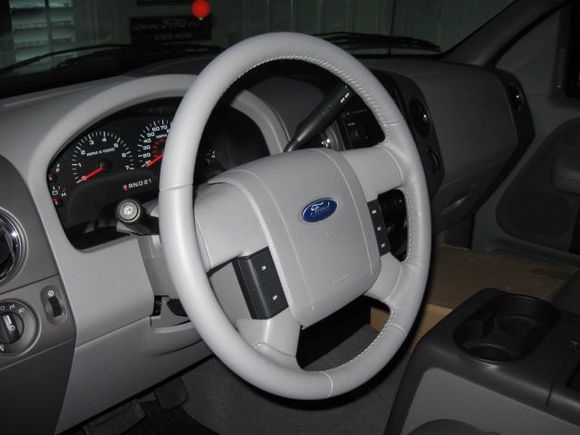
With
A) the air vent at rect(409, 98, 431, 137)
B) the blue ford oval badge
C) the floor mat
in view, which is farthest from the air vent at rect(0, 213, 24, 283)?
the air vent at rect(409, 98, 431, 137)

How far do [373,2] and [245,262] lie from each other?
4286mm

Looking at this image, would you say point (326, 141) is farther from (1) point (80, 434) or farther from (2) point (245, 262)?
(1) point (80, 434)

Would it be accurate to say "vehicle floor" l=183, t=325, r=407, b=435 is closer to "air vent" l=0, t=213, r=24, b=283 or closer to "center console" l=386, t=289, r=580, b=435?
"center console" l=386, t=289, r=580, b=435

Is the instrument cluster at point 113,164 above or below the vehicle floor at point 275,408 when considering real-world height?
above

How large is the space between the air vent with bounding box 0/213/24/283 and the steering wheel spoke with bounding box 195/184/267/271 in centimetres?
30

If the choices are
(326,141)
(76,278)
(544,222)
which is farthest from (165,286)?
(544,222)

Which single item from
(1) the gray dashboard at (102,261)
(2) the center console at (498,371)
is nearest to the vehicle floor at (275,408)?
(1) the gray dashboard at (102,261)

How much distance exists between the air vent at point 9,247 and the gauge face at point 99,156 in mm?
186

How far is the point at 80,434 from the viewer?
1683mm

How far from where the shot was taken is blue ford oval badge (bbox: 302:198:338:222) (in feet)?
3.40

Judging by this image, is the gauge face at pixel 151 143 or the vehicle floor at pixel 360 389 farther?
the vehicle floor at pixel 360 389

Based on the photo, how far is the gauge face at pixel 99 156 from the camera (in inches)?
46.8

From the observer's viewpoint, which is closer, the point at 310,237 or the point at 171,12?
the point at 310,237

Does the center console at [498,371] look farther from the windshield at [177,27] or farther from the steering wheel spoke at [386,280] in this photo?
the windshield at [177,27]
